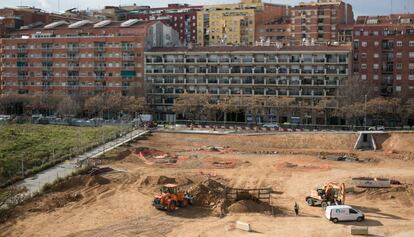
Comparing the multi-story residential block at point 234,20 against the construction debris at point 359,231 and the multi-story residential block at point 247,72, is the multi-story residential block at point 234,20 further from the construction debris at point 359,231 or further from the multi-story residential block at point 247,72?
the construction debris at point 359,231

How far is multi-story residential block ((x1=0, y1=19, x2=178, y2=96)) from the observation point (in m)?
114

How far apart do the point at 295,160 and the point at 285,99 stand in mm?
31943

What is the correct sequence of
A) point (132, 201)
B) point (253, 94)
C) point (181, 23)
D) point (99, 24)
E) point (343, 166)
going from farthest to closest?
1. point (181, 23)
2. point (99, 24)
3. point (253, 94)
4. point (343, 166)
5. point (132, 201)

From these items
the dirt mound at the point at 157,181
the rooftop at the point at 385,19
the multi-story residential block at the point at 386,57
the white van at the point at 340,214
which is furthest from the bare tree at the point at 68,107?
the white van at the point at 340,214

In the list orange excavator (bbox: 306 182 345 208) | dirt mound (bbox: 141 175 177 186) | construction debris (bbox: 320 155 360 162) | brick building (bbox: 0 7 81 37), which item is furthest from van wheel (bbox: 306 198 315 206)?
brick building (bbox: 0 7 81 37)

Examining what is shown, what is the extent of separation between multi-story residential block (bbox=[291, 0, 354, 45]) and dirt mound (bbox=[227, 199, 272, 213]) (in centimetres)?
9130

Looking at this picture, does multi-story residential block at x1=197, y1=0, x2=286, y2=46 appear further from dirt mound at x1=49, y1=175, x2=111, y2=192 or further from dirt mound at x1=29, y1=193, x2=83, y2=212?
dirt mound at x1=29, y1=193, x2=83, y2=212

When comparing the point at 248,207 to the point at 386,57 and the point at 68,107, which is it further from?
the point at 68,107

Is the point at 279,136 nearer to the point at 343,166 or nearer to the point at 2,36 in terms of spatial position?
the point at 343,166

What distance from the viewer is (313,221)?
4188 centimetres

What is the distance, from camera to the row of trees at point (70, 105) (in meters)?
106

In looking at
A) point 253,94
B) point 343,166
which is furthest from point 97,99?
point 343,166

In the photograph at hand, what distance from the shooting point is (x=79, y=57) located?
118 metres

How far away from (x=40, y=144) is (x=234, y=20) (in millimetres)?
87117
